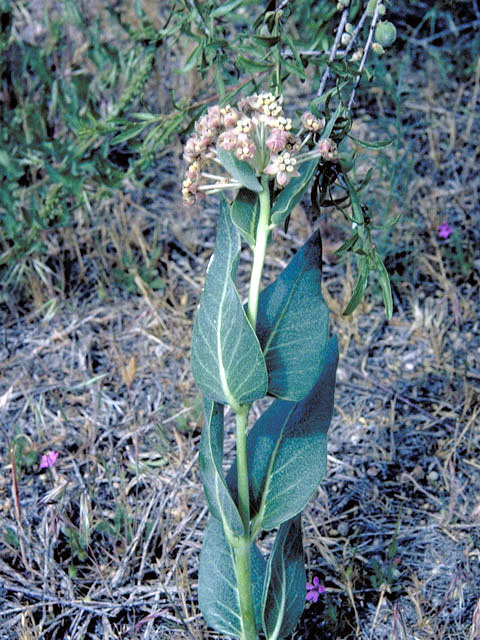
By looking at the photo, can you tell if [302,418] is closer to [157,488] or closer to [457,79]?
[157,488]

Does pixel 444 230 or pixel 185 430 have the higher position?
pixel 444 230

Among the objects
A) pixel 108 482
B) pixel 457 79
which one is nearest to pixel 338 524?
pixel 108 482

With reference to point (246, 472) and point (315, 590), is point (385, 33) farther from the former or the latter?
point (315, 590)

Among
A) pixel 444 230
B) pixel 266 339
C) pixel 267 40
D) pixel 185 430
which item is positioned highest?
pixel 267 40

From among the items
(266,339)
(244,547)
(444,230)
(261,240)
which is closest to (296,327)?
(266,339)

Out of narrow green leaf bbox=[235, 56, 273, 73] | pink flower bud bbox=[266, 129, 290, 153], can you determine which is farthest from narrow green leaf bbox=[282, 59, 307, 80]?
pink flower bud bbox=[266, 129, 290, 153]

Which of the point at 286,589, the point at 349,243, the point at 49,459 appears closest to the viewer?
the point at 349,243

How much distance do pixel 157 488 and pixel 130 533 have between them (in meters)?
0.16

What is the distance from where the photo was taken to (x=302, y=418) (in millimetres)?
1400

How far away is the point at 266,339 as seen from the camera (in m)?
1.29

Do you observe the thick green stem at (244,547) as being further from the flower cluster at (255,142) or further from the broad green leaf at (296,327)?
the flower cluster at (255,142)

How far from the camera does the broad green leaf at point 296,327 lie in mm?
1267

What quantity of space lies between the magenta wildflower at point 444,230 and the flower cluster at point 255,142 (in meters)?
1.30

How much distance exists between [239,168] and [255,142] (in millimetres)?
54
